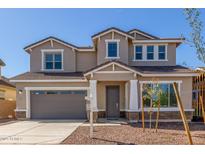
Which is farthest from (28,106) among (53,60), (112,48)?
(112,48)

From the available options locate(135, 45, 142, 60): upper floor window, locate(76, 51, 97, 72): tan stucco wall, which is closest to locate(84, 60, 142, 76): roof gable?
locate(135, 45, 142, 60): upper floor window

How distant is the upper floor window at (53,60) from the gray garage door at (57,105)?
2447mm

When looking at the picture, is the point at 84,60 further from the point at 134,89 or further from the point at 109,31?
the point at 134,89

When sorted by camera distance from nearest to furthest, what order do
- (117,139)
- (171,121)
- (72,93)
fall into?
(117,139), (171,121), (72,93)

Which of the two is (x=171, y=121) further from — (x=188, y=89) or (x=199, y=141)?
(x=199, y=141)

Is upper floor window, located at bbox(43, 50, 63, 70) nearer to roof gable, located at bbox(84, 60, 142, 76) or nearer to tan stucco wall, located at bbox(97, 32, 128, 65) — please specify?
tan stucco wall, located at bbox(97, 32, 128, 65)

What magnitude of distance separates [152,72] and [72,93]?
20.3 ft

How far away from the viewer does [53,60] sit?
61.2ft

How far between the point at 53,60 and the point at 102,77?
5676 mm

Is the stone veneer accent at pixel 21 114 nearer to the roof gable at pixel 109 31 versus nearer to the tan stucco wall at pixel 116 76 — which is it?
the tan stucco wall at pixel 116 76

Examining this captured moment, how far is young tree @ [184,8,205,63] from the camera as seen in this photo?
7422 millimetres

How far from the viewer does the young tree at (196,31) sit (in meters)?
7.42

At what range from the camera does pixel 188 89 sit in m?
15.7
